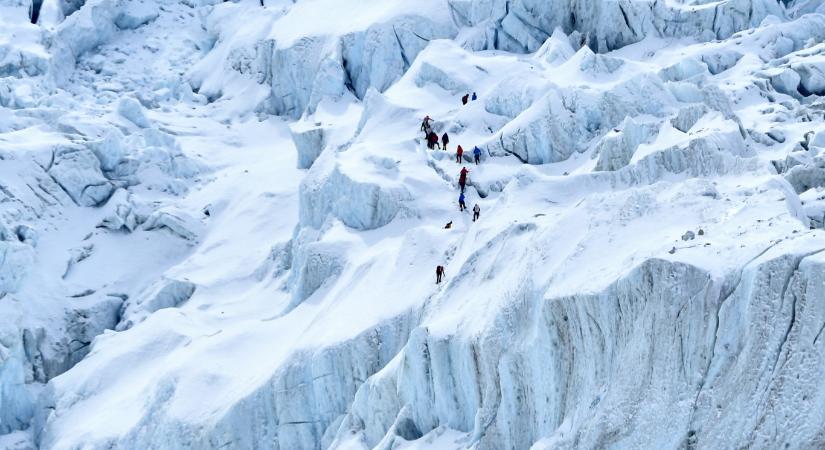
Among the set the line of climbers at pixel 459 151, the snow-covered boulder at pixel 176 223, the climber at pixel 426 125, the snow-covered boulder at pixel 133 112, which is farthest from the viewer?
the snow-covered boulder at pixel 133 112

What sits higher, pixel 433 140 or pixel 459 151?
pixel 459 151

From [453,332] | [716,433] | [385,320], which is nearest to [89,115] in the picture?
[385,320]

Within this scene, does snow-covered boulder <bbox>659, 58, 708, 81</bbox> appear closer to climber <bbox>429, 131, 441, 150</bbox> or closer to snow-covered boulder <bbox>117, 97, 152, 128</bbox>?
climber <bbox>429, 131, 441, 150</bbox>

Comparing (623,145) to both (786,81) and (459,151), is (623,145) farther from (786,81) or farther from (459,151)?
(786,81)

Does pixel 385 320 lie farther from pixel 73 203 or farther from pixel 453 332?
pixel 73 203

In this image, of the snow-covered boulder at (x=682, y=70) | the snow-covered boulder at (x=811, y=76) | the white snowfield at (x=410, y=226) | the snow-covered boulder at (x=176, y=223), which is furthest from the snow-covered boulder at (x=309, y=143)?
the snow-covered boulder at (x=811, y=76)

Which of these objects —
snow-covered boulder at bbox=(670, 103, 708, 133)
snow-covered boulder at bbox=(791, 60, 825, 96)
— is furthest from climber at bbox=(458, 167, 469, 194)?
snow-covered boulder at bbox=(791, 60, 825, 96)

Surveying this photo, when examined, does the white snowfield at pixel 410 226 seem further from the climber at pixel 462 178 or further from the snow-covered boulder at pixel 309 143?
the climber at pixel 462 178

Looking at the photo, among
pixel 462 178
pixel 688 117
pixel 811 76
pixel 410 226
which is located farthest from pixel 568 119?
pixel 811 76
